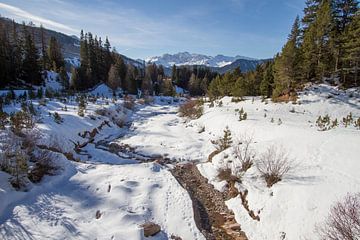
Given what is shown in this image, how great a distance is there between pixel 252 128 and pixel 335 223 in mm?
10952

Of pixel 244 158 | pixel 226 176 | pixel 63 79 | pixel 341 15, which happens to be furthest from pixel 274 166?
pixel 63 79

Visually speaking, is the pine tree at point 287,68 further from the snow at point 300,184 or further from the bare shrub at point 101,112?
the bare shrub at point 101,112

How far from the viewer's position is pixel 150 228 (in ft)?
24.6

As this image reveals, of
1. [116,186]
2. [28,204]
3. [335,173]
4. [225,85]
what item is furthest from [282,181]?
[225,85]

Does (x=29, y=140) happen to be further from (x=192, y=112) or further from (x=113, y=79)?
(x=113, y=79)

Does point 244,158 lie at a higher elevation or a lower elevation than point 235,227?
higher

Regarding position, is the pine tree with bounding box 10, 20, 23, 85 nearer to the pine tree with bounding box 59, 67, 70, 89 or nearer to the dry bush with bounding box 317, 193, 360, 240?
the pine tree with bounding box 59, 67, 70, 89

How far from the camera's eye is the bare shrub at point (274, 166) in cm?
918

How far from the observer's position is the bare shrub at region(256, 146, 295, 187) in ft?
30.1

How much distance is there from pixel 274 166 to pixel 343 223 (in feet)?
13.1

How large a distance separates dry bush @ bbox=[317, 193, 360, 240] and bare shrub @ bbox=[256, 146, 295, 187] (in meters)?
2.70

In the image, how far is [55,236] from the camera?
682 cm

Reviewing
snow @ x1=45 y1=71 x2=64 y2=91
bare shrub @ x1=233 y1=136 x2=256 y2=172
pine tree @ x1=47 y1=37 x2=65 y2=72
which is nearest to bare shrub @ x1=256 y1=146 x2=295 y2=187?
bare shrub @ x1=233 y1=136 x2=256 y2=172

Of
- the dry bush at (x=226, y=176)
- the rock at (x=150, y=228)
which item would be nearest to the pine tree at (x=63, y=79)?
the dry bush at (x=226, y=176)
